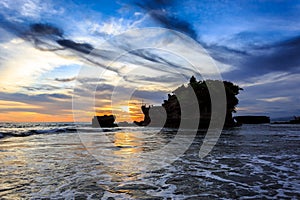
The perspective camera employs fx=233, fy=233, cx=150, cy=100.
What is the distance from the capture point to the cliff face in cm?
6844

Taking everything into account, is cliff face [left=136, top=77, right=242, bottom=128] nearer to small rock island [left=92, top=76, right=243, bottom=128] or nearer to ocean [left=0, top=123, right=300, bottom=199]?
small rock island [left=92, top=76, right=243, bottom=128]

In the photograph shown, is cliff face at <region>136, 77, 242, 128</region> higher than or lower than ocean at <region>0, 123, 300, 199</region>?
higher

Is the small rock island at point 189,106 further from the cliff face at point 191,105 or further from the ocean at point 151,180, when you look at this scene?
the ocean at point 151,180

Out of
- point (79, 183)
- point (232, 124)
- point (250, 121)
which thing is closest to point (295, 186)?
point (79, 183)

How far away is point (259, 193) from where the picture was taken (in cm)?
545

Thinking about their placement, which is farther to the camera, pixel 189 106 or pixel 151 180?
pixel 189 106

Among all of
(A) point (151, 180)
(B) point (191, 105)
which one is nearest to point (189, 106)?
(B) point (191, 105)

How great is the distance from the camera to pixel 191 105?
242ft

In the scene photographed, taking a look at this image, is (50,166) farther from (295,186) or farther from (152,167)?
(295,186)

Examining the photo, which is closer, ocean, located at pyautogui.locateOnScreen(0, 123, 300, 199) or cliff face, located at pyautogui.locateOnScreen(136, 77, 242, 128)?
ocean, located at pyautogui.locateOnScreen(0, 123, 300, 199)

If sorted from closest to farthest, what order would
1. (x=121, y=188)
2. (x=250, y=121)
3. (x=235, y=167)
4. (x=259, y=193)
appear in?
1. (x=259, y=193)
2. (x=121, y=188)
3. (x=235, y=167)
4. (x=250, y=121)

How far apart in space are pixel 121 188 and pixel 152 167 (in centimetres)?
290

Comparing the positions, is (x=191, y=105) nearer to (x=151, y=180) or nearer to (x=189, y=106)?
(x=189, y=106)

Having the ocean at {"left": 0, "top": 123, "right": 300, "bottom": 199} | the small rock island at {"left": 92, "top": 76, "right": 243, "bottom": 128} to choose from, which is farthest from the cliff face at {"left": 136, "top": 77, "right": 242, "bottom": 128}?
the ocean at {"left": 0, "top": 123, "right": 300, "bottom": 199}
